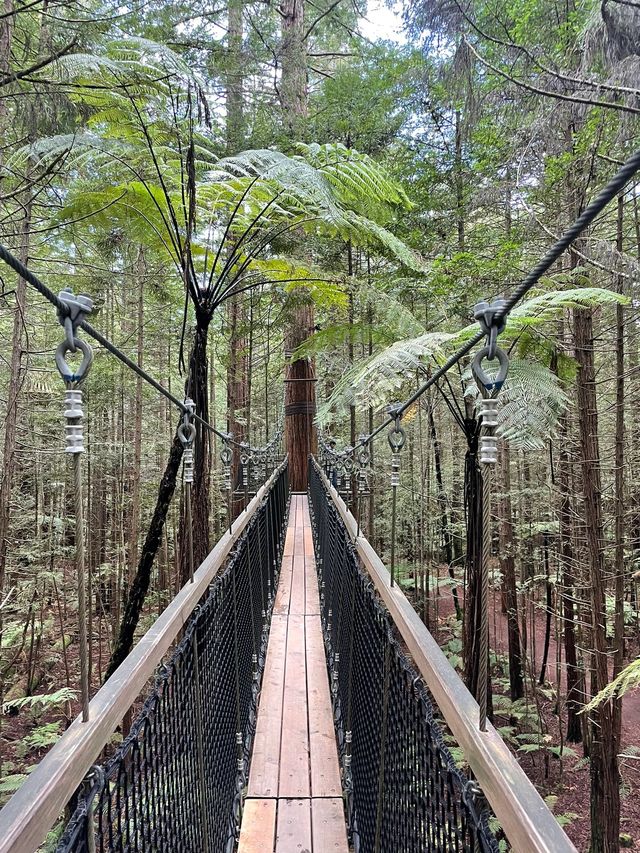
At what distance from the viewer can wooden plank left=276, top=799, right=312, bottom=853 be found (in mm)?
1352

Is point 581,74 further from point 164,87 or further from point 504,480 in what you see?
point 504,480

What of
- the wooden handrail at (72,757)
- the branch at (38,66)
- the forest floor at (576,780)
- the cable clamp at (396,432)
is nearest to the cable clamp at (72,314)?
the wooden handrail at (72,757)

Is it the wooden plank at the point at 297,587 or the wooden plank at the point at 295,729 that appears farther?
the wooden plank at the point at 297,587

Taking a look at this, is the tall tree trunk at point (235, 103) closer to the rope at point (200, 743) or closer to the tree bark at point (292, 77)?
the tree bark at point (292, 77)

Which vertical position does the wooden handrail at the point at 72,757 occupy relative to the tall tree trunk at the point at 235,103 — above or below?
below

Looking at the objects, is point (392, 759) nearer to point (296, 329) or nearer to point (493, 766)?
point (493, 766)

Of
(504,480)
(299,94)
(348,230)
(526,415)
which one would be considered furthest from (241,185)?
(504,480)

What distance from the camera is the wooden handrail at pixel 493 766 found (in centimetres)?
46

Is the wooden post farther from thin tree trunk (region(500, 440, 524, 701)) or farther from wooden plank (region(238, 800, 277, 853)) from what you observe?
wooden plank (region(238, 800, 277, 853))

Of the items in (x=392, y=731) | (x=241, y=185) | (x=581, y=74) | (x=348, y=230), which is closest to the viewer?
(x=392, y=731)

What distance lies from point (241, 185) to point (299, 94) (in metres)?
3.82

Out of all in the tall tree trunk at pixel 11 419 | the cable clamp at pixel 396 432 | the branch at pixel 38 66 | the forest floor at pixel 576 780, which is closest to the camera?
the cable clamp at pixel 396 432

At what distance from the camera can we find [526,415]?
7.71ft

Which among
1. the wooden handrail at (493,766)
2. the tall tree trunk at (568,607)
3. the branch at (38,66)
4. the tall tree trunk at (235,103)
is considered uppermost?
the tall tree trunk at (235,103)
